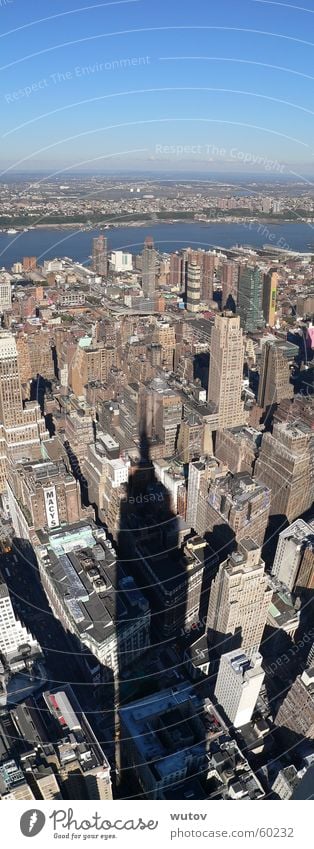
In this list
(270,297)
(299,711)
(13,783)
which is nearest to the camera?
(13,783)

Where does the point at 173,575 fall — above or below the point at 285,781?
above

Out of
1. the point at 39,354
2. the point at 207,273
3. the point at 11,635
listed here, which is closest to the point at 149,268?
the point at 207,273

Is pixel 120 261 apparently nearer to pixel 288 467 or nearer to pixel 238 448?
pixel 238 448

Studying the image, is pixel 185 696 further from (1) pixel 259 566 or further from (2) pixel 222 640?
(1) pixel 259 566

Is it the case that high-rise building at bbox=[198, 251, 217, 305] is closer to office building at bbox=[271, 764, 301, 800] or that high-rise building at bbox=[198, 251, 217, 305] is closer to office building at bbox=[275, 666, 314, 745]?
office building at bbox=[275, 666, 314, 745]

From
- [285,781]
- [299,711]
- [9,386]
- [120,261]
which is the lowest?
[285,781]

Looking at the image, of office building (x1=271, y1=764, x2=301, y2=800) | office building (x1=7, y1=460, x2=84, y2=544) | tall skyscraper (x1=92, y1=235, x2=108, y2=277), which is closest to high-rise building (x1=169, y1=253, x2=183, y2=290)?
tall skyscraper (x1=92, y1=235, x2=108, y2=277)

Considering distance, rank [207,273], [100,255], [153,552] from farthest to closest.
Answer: [100,255] → [207,273] → [153,552]

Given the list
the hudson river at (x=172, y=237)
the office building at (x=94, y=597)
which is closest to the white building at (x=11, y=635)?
the office building at (x=94, y=597)

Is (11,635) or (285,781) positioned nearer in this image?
(285,781)
